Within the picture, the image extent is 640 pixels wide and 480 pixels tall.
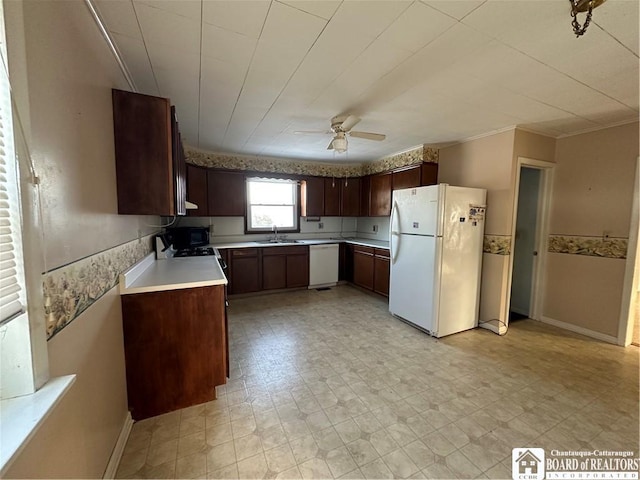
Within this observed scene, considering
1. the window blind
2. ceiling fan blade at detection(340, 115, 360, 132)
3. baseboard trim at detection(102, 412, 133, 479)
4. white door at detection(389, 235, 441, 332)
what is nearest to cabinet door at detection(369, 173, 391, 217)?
white door at detection(389, 235, 441, 332)

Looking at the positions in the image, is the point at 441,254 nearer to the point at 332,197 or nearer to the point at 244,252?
the point at 332,197

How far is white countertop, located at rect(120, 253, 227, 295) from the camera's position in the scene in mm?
1721

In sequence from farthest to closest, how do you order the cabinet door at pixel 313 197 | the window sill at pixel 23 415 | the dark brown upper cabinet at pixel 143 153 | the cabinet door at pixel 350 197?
the cabinet door at pixel 350 197 → the cabinet door at pixel 313 197 → the dark brown upper cabinet at pixel 143 153 → the window sill at pixel 23 415

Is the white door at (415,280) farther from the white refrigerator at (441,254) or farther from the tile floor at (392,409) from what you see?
the tile floor at (392,409)

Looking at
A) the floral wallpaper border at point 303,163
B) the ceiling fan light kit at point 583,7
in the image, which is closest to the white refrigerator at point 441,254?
the floral wallpaper border at point 303,163

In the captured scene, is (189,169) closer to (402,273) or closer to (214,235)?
(214,235)

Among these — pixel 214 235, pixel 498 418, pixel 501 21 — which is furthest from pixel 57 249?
pixel 214 235

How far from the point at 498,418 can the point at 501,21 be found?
2.39 metres

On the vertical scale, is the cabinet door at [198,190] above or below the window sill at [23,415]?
above

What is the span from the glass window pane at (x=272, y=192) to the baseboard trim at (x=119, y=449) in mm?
3613

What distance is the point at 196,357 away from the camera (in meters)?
1.89

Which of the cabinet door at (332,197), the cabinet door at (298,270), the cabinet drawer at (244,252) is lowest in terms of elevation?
the cabinet door at (298,270)

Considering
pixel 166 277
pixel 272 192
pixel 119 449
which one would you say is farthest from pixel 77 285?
pixel 272 192

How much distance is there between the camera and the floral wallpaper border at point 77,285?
889 millimetres
